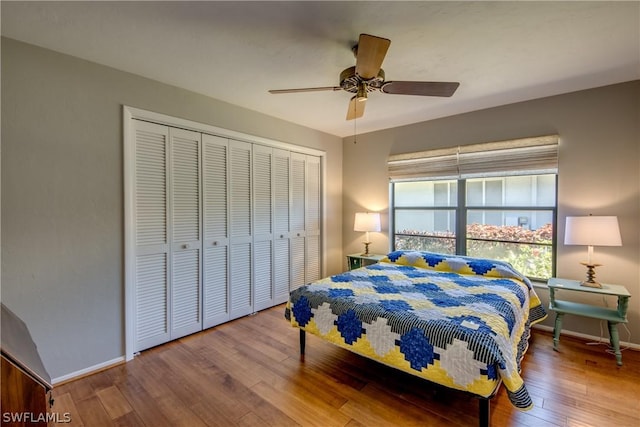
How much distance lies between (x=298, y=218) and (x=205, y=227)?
1375 millimetres

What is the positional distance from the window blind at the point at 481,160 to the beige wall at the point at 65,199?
9.99 ft

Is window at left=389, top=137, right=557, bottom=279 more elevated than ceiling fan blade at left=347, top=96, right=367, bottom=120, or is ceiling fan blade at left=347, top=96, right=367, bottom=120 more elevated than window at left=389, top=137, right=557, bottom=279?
ceiling fan blade at left=347, top=96, right=367, bottom=120

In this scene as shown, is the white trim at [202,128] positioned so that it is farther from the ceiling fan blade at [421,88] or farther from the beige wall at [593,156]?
the beige wall at [593,156]

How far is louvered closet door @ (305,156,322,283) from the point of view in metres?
4.13

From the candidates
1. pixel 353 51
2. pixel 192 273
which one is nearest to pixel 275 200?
pixel 192 273

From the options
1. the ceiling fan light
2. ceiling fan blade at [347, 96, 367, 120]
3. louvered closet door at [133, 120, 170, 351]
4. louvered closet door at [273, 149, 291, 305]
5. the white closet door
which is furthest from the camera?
louvered closet door at [273, 149, 291, 305]

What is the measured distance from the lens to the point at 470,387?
153cm

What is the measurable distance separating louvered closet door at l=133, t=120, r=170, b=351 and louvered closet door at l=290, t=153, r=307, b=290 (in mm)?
1649

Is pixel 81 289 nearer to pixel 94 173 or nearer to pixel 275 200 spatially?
pixel 94 173

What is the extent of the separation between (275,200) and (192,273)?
1.34 metres

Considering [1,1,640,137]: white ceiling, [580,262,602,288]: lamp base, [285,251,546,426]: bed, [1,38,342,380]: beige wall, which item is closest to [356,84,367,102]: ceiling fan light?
[1,1,640,137]: white ceiling

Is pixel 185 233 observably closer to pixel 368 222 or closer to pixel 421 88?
pixel 368 222

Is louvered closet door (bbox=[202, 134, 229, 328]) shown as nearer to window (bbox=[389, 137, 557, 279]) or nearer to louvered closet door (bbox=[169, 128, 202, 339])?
louvered closet door (bbox=[169, 128, 202, 339])

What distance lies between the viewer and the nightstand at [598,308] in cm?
233
